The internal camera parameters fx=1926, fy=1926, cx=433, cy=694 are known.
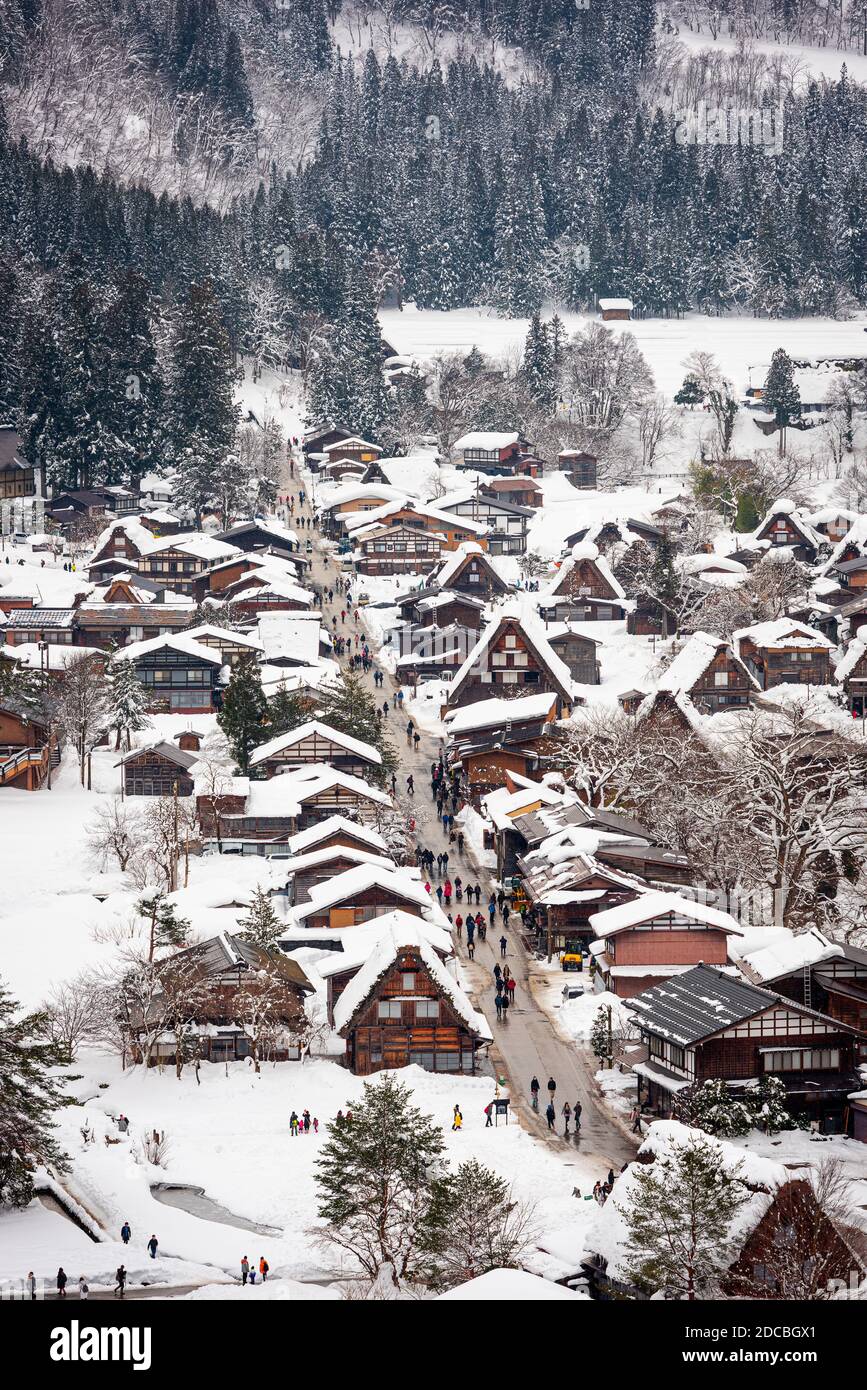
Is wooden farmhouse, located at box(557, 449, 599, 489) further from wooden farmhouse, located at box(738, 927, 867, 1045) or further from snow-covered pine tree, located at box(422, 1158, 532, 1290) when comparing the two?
snow-covered pine tree, located at box(422, 1158, 532, 1290)

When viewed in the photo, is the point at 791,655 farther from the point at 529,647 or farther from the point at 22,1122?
the point at 22,1122

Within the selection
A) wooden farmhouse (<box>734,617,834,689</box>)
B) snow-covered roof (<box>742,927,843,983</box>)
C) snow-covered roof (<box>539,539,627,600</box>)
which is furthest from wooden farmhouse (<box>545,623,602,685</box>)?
snow-covered roof (<box>742,927,843,983</box>)

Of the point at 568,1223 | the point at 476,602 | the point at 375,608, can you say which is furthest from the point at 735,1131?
the point at 375,608

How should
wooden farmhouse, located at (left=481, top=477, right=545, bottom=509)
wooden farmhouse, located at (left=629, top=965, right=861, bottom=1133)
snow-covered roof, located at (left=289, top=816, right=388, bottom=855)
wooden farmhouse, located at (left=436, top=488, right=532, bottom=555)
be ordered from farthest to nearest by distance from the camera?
1. wooden farmhouse, located at (left=481, top=477, right=545, bottom=509)
2. wooden farmhouse, located at (left=436, top=488, right=532, bottom=555)
3. snow-covered roof, located at (left=289, top=816, right=388, bottom=855)
4. wooden farmhouse, located at (left=629, top=965, right=861, bottom=1133)

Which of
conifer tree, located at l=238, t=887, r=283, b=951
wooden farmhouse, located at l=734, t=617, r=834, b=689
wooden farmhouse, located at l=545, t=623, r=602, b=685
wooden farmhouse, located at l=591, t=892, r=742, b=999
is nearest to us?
conifer tree, located at l=238, t=887, r=283, b=951

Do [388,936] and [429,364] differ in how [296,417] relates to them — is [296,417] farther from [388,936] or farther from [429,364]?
[388,936]

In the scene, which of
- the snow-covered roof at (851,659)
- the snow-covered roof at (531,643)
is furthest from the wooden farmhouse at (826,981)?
the snow-covered roof at (851,659)

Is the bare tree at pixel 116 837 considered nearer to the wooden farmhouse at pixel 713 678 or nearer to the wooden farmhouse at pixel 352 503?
the wooden farmhouse at pixel 713 678
